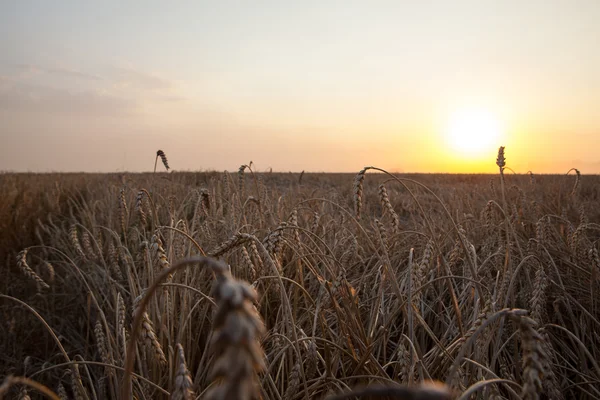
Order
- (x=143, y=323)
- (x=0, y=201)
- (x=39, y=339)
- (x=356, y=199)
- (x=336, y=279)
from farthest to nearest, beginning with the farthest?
(x=0, y=201)
(x=39, y=339)
(x=336, y=279)
(x=356, y=199)
(x=143, y=323)

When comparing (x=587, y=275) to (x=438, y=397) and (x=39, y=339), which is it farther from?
(x=39, y=339)

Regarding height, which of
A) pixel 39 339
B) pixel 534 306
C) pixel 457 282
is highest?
pixel 534 306

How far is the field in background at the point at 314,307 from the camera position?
45.1 inches

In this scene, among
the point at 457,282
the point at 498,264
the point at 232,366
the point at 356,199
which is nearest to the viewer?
the point at 232,366

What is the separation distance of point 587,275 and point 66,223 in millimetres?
5962

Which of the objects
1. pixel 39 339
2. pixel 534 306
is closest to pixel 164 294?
pixel 534 306

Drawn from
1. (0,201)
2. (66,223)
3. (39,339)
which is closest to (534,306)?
(39,339)

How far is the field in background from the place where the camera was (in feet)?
3.76

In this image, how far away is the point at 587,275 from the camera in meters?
2.51

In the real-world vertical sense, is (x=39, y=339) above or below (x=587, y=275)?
below

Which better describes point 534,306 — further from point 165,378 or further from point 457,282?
point 165,378

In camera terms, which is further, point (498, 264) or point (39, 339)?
point (39, 339)

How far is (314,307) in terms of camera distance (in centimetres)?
201

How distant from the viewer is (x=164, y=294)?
1873 mm
